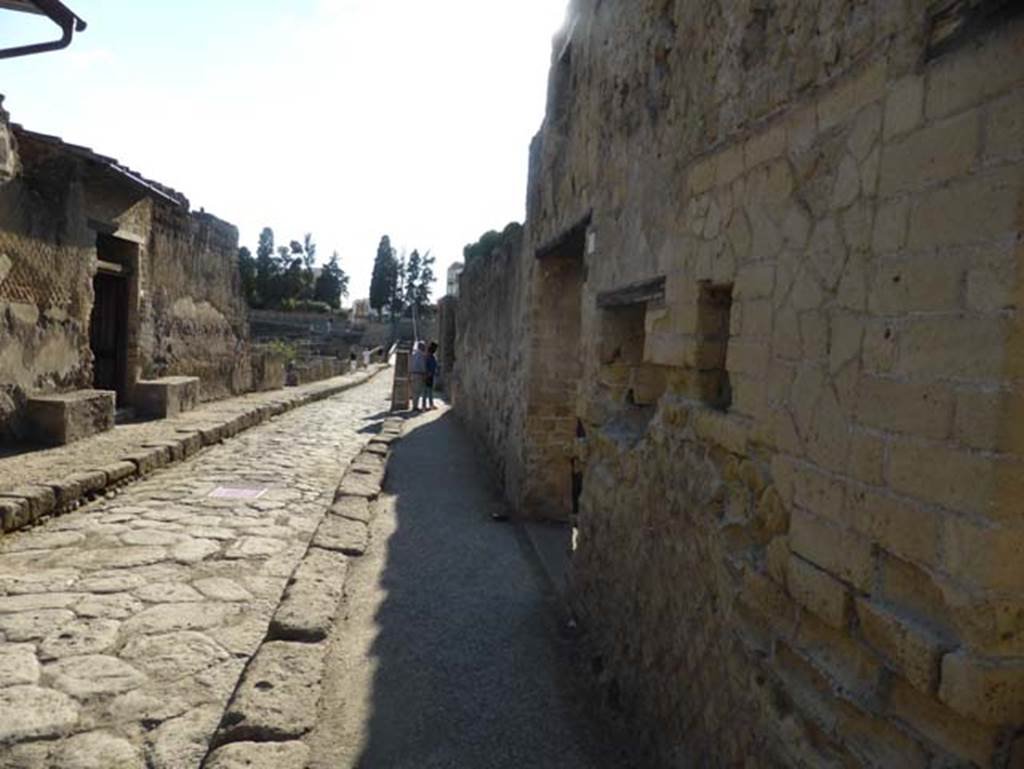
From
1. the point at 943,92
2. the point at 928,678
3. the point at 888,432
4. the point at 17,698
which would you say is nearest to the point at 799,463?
the point at 888,432

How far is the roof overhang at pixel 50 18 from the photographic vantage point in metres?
6.04

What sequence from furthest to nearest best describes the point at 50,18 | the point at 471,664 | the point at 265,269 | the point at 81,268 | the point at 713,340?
the point at 265,269, the point at 81,268, the point at 50,18, the point at 471,664, the point at 713,340

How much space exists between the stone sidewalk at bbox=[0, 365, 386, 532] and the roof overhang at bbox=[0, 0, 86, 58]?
140 inches

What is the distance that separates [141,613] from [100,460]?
3389 mm

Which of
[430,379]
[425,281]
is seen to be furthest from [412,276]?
[430,379]

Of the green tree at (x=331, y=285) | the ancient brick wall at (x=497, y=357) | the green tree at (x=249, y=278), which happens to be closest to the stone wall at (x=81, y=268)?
the ancient brick wall at (x=497, y=357)

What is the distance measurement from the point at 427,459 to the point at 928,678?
7.78 m

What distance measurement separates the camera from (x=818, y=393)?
1902mm

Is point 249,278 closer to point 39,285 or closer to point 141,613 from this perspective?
point 39,285

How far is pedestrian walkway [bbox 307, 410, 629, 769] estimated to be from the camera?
9.09 ft

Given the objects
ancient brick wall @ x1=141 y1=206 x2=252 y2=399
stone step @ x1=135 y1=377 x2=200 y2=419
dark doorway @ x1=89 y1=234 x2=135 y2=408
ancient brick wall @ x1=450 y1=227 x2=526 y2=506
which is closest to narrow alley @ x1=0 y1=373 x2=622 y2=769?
ancient brick wall @ x1=450 y1=227 x2=526 y2=506

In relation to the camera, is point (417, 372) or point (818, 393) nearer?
point (818, 393)

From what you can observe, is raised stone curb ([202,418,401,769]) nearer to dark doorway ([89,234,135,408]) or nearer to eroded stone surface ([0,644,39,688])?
eroded stone surface ([0,644,39,688])

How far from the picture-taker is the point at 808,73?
2.05 m
